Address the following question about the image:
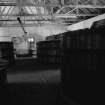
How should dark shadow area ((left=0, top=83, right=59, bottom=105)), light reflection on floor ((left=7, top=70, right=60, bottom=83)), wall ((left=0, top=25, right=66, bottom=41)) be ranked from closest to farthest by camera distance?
1. dark shadow area ((left=0, top=83, right=59, bottom=105))
2. light reflection on floor ((left=7, top=70, right=60, bottom=83))
3. wall ((left=0, top=25, right=66, bottom=41))

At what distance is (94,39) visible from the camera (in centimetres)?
429

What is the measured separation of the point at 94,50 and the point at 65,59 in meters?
1.63

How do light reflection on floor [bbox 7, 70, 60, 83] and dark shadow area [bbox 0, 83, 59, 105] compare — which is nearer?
dark shadow area [bbox 0, 83, 59, 105]

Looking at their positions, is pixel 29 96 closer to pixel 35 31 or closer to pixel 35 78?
pixel 35 78

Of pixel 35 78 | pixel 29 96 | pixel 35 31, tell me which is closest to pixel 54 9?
pixel 35 31

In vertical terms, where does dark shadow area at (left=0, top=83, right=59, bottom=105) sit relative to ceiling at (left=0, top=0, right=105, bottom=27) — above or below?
below

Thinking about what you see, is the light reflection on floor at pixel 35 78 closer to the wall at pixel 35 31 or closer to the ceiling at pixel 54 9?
the ceiling at pixel 54 9

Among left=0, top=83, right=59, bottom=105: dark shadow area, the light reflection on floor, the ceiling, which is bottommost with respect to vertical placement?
the light reflection on floor

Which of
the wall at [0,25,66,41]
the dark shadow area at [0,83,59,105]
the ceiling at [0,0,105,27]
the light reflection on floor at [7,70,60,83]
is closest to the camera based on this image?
the dark shadow area at [0,83,59,105]

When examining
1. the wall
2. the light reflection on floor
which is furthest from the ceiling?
the light reflection on floor

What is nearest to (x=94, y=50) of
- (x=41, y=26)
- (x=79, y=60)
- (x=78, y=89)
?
(x=79, y=60)

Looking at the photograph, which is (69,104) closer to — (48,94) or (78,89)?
(78,89)

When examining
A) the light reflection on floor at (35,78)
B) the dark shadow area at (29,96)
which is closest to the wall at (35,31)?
the light reflection on floor at (35,78)

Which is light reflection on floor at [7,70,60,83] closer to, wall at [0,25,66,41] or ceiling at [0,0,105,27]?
ceiling at [0,0,105,27]
